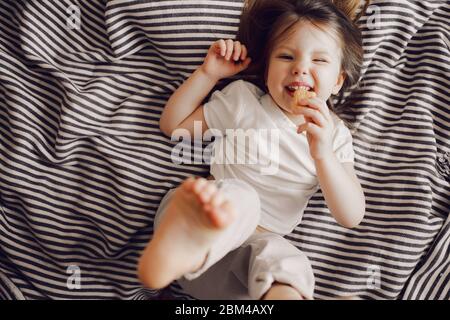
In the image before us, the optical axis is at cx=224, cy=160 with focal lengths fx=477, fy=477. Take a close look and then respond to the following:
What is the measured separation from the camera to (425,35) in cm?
106

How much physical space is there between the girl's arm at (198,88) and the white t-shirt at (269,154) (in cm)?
3

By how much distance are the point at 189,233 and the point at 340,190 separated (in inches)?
12.5

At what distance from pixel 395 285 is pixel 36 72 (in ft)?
2.81

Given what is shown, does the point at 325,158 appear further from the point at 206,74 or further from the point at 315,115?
the point at 206,74

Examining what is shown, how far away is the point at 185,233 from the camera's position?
679 mm

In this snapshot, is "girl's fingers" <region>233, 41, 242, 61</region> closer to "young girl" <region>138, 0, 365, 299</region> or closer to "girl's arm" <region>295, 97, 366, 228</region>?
"young girl" <region>138, 0, 365, 299</region>

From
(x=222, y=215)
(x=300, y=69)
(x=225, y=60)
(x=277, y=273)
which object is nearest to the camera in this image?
(x=222, y=215)

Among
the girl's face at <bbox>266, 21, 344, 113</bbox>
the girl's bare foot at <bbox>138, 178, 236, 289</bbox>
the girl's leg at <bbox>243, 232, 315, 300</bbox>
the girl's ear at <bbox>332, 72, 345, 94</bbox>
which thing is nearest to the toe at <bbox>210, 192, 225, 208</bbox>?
the girl's bare foot at <bbox>138, 178, 236, 289</bbox>

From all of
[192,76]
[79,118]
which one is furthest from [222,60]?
[79,118]

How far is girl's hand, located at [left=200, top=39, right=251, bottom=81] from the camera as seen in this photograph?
0.93 meters

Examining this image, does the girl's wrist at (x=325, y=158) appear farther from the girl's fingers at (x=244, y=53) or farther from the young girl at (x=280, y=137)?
the girl's fingers at (x=244, y=53)

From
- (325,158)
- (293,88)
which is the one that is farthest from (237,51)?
(325,158)

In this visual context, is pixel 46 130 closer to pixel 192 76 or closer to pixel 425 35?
pixel 192 76

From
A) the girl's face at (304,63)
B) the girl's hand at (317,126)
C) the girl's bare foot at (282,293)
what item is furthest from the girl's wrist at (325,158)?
the girl's bare foot at (282,293)
